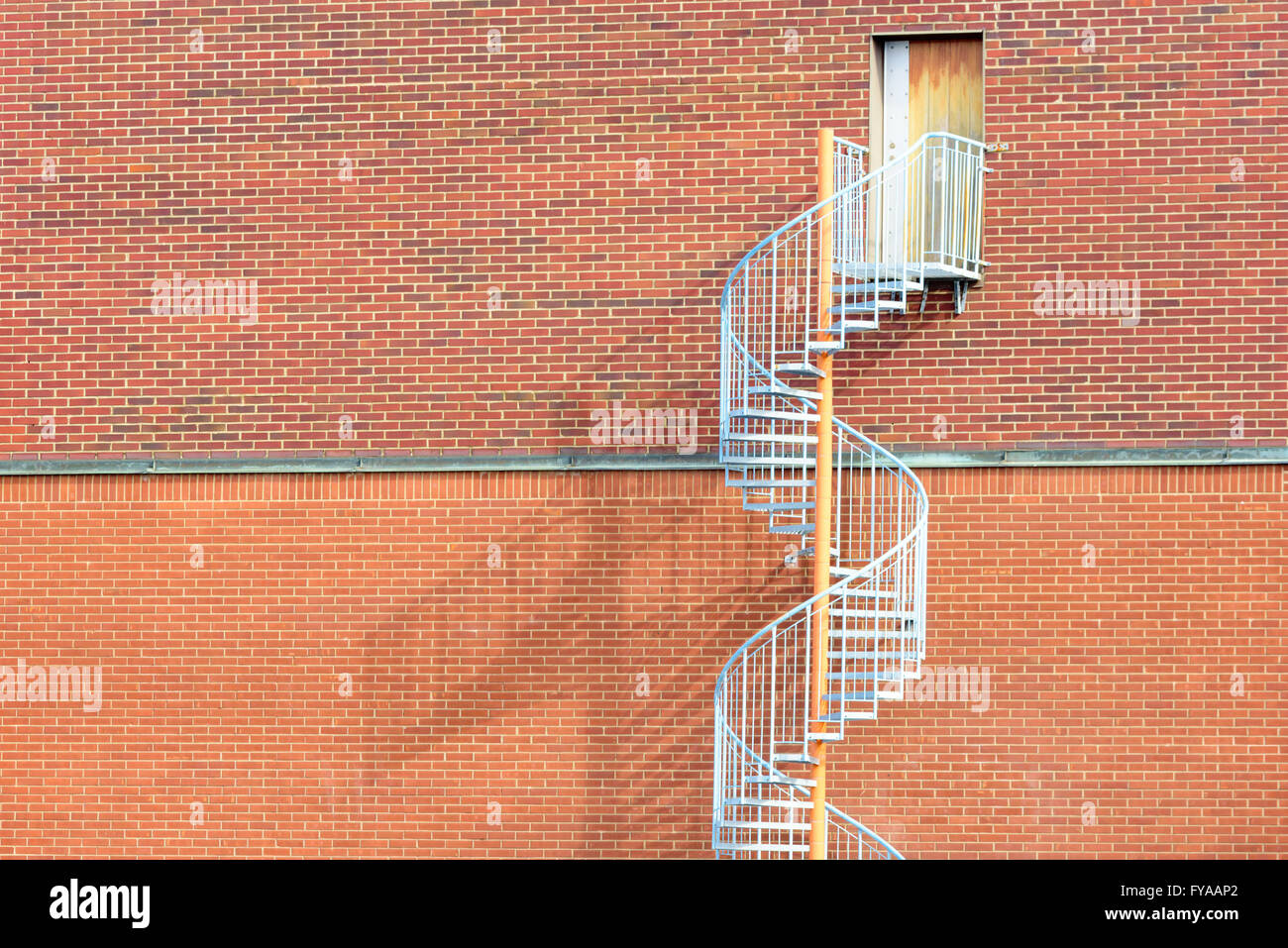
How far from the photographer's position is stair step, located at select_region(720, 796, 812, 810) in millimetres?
10281

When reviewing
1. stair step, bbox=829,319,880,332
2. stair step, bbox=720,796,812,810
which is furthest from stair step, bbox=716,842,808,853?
stair step, bbox=829,319,880,332

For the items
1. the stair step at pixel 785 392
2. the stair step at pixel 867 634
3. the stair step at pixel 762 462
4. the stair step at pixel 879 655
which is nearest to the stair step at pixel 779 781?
the stair step at pixel 879 655

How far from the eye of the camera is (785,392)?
10406 millimetres

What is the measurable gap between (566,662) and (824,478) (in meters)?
2.39

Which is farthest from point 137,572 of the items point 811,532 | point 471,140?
point 811,532

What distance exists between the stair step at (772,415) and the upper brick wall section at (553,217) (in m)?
0.78

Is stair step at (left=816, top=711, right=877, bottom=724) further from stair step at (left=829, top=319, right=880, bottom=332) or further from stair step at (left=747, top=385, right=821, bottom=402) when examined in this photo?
stair step at (left=829, top=319, right=880, bottom=332)

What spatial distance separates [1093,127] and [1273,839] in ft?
16.7

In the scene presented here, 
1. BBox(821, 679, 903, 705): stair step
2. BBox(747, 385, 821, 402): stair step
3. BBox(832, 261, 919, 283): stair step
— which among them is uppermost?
BBox(832, 261, 919, 283): stair step

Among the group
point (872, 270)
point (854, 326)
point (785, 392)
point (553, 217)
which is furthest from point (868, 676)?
point (553, 217)

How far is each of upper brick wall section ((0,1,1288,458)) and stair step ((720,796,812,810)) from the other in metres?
2.65

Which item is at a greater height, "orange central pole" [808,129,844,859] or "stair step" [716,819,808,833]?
"orange central pole" [808,129,844,859]

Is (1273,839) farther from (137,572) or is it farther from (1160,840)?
(137,572)

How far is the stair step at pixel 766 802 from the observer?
1028 cm
